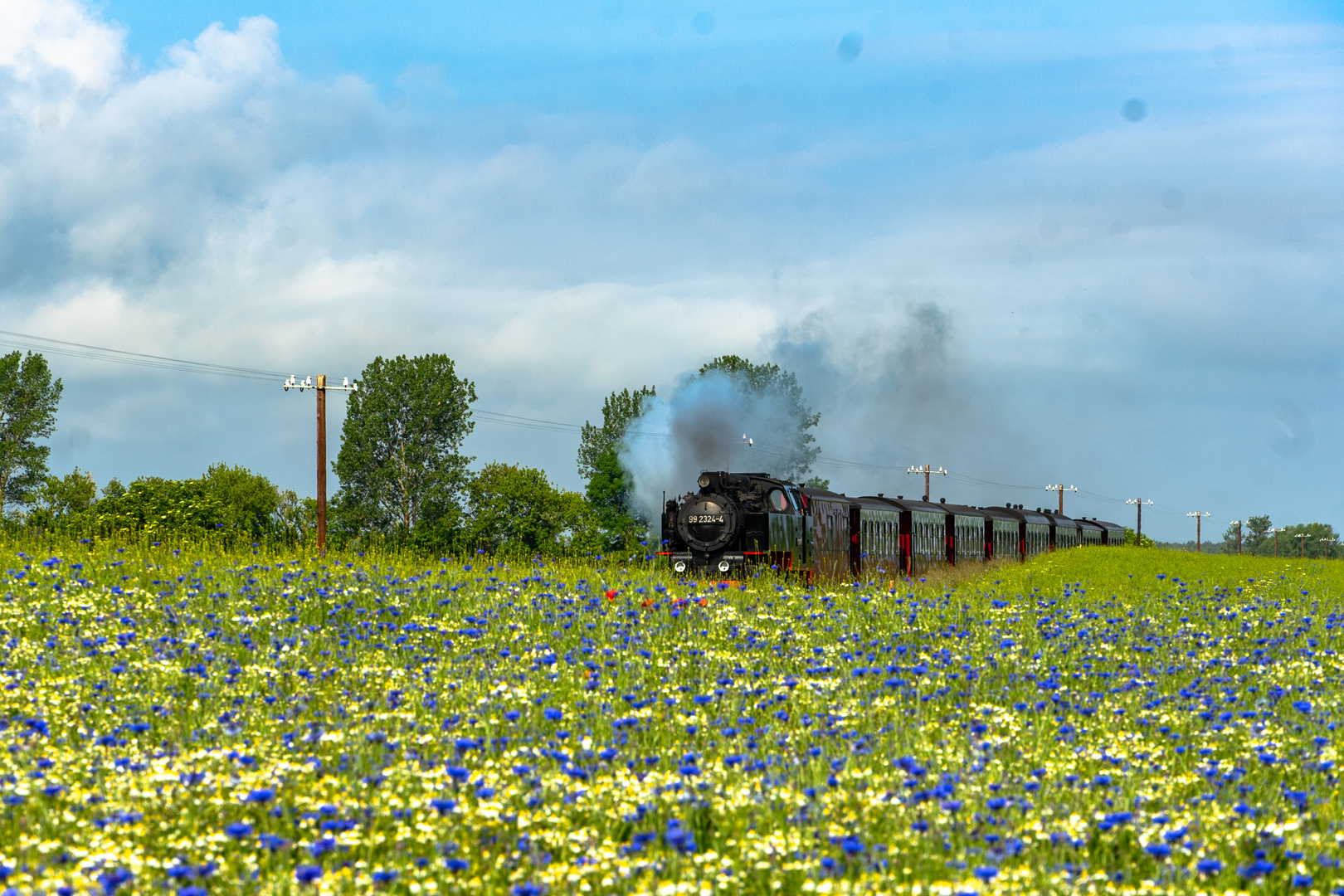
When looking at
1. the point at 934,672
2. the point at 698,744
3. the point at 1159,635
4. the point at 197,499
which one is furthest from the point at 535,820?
the point at 197,499

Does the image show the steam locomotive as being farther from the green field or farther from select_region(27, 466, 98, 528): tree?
select_region(27, 466, 98, 528): tree

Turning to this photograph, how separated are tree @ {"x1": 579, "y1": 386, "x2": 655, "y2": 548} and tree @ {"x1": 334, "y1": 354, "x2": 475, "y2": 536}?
27.7ft

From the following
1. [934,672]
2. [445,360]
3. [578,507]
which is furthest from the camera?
[578,507]

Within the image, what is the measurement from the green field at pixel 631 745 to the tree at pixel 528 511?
5618 centimetres

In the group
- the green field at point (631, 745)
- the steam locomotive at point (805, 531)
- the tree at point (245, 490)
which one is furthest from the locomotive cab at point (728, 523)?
the tree at point (245, 490)

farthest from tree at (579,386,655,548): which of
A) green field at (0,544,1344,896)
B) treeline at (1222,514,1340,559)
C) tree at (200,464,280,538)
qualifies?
treeline at (1222,514,1340,559)

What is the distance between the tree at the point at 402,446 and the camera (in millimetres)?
61938

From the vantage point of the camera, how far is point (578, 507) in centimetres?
7100

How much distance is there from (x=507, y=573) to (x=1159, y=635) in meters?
8.69

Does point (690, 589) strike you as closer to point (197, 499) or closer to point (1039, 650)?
point (1039, 650)

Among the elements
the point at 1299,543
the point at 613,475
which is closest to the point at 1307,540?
the point at 1299,543

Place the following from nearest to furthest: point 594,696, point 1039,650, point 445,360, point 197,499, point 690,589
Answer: point 594,696, point 1039,650, point 690,589, point 197,499, point 445,360

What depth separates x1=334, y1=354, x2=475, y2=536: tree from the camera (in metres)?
61.9

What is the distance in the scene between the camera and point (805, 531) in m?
25.5
